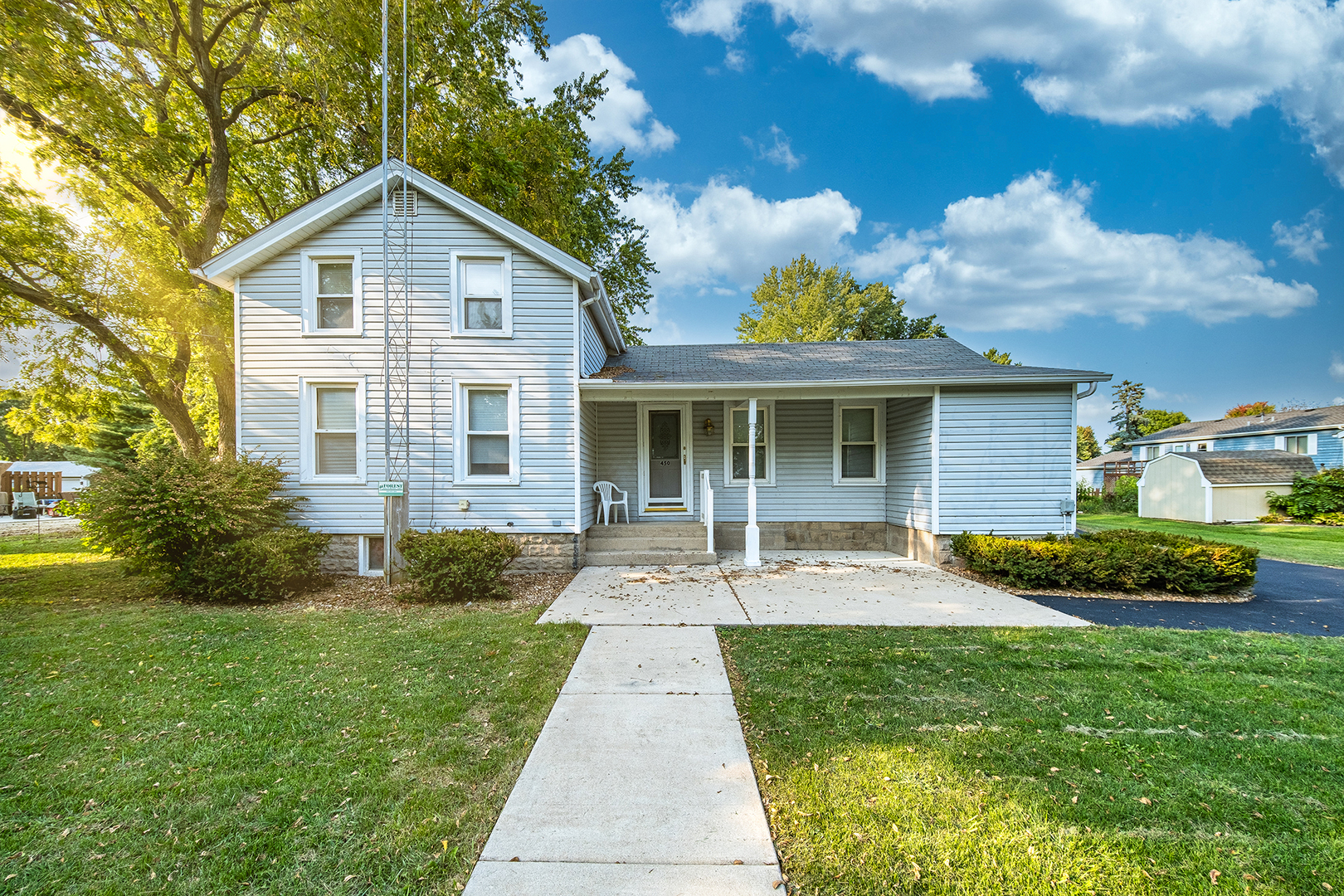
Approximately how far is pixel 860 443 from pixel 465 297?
8.08 m

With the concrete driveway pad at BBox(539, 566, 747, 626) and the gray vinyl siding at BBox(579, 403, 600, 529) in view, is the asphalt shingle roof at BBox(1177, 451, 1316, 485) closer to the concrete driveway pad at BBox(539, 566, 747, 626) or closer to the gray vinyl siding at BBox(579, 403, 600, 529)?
the concrete driveway pad at BBox(539, 566, 747, 626)

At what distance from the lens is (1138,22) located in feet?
33.4

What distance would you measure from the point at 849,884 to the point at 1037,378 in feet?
28.3

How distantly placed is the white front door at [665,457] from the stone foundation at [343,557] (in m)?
5.13

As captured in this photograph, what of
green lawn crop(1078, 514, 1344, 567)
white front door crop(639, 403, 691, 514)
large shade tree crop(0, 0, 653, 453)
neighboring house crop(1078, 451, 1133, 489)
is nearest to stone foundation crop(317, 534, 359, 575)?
large shade tree crop(0, 0, 653, 453)

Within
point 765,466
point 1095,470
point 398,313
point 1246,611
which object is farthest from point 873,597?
point 1095,470

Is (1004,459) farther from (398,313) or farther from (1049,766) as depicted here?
(398,313)

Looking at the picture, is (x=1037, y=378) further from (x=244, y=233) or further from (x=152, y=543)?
(x=244, y=233)

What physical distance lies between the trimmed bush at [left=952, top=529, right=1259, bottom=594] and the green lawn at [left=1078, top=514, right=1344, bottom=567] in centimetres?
488

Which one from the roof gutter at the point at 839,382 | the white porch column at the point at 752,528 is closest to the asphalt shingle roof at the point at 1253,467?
the roof gutter at the point at 839,382

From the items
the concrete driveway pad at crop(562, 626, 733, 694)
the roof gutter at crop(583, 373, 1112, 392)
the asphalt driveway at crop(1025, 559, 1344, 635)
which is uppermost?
the roof gutter at crop(583, 373, 1112, 392)

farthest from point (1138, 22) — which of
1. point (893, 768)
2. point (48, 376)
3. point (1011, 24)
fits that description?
point (48, 376)

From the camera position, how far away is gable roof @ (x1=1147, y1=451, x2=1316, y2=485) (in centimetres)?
1731

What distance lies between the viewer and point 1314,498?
16531mm
